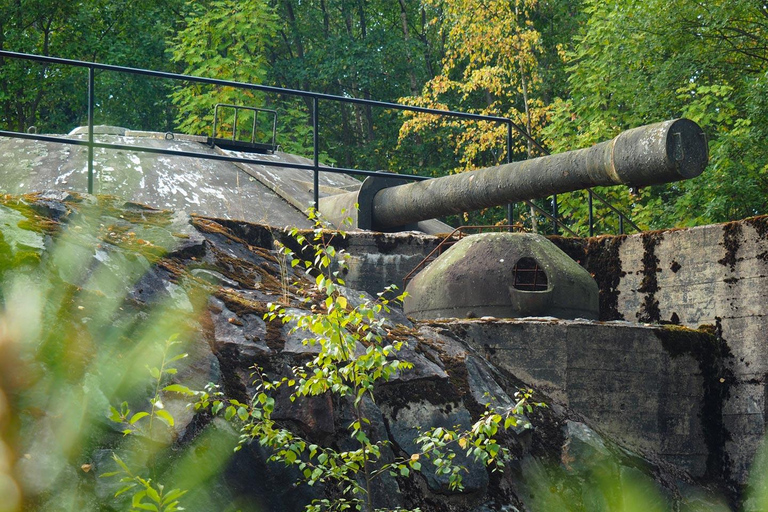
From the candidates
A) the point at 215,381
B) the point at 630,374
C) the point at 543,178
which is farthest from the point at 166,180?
the point at 215,381

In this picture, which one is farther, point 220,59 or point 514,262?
point 220,59

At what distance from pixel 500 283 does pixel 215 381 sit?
406 centimetres

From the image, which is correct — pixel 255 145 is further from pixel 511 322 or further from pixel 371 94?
pixel 371 94

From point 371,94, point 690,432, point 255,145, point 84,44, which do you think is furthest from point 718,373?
point 371,94

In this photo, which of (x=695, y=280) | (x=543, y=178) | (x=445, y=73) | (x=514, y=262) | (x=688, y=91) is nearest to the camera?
(x=543, y=178)

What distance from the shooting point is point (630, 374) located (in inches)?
349

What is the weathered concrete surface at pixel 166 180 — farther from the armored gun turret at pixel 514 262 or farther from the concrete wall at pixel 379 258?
the armored gun turret at pixel 514 262

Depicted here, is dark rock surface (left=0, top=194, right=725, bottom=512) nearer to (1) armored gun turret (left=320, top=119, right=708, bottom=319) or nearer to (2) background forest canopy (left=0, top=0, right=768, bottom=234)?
(1) armored gun turret (left=320, top=119, right=708, bottom=319)

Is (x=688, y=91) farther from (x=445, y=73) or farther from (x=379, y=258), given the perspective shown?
(x=379, y=258)

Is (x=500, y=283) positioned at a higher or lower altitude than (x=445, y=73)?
lower

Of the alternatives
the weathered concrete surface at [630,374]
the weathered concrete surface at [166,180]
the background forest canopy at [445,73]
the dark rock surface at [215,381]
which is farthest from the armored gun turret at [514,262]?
the weathered concrete surface at [166,180]

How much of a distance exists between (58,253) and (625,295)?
246 inches

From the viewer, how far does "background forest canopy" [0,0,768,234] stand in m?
18.0

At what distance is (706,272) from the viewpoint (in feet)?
31.9
